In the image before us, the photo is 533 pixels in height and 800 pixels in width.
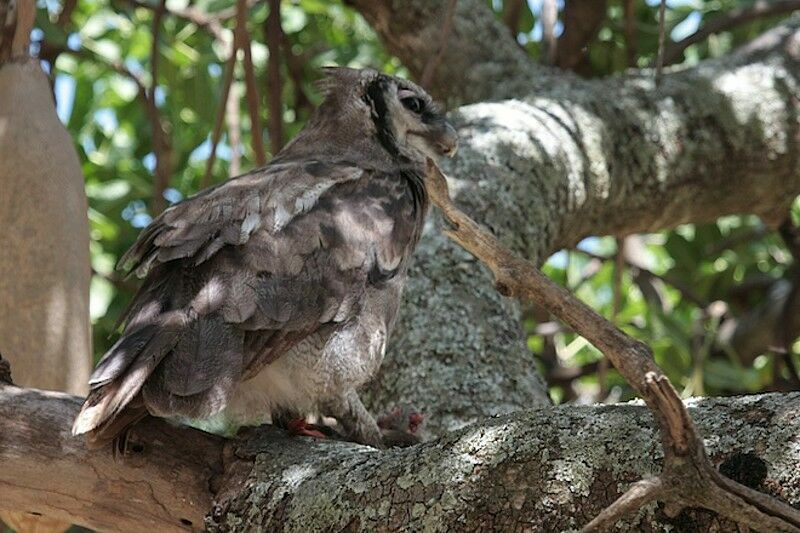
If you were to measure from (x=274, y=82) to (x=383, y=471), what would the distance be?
217cm

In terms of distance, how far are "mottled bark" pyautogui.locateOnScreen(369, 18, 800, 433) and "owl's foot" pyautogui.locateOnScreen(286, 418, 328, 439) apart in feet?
1.15

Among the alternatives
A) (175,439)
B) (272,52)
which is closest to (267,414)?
(175,439)

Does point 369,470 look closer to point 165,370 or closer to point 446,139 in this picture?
point 165,370

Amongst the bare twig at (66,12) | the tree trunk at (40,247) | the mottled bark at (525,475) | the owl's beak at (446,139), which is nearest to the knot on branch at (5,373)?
the tree trunk at (40,247)

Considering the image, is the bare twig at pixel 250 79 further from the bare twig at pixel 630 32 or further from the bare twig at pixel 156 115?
the bare twig at pixel 630 32

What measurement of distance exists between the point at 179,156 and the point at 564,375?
1777mm

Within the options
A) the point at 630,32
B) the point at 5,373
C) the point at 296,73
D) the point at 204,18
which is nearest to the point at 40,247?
the point at 5,373

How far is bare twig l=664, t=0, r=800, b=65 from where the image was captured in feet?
13.9

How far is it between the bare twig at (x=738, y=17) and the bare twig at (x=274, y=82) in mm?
1452

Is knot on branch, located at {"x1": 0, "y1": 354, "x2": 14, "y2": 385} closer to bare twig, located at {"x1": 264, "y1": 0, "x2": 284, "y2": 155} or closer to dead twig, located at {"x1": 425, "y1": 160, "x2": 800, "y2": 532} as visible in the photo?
dead twig, located at {"x1": 425, "y1": 160, "x2": 800, "y2": 532}

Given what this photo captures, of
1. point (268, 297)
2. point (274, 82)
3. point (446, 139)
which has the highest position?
point (274, 82)

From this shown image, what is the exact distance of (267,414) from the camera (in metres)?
2.54

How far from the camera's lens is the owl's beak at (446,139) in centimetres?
314

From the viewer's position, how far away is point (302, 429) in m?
2.39
